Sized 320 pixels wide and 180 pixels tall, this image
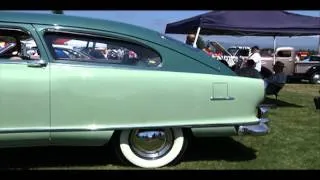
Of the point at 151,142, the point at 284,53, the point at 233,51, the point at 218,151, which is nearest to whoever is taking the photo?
the point at 151,142

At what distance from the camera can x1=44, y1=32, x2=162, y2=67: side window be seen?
468 centimetres

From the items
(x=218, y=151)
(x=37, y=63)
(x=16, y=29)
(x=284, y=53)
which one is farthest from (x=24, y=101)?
(x=284, y=53)

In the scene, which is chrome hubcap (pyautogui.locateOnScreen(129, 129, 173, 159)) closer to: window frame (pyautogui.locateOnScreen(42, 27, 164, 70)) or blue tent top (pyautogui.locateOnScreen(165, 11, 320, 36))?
Result: window frame (pyautogui.locateOnScreen(42, 27, 164, 70))

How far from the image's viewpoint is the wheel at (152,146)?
4.81m

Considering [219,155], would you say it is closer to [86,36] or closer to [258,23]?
[86,36]

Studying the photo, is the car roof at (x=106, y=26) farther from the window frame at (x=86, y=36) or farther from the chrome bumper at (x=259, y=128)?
the chrome bumper at (x=259, y=128)

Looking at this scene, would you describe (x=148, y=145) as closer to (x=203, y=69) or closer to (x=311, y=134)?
(x=203, y=69)

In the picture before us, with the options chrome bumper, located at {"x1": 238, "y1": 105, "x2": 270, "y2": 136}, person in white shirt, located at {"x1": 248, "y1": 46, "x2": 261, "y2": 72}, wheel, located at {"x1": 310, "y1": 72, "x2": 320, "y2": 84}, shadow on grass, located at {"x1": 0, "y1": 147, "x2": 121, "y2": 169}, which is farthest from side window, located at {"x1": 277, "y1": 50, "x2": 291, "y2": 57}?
shadow on grass, located at {"x1": 0, "y1": 147, "x2": 121, "y2": 169}

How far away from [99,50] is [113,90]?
1.48 ft

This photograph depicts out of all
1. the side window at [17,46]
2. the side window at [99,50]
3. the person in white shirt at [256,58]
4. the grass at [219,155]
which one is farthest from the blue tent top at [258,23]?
the side window at [17,46]

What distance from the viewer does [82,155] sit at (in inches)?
211
